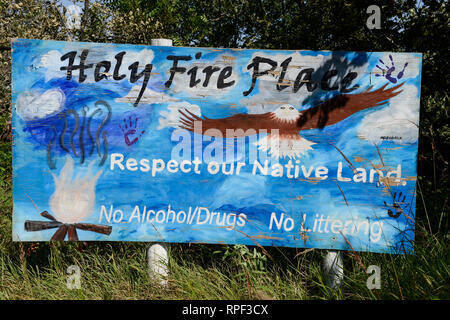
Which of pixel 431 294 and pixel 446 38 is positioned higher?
pixel 446 38

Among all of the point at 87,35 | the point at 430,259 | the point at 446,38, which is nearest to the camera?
the point at 430,259

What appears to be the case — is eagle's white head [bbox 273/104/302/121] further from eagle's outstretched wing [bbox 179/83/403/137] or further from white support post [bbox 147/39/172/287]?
white support post [bbox 147/39/172/287]

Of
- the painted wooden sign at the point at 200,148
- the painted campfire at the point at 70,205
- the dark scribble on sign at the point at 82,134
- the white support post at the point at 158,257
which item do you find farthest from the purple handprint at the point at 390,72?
the painted campfire at the point at 70,205

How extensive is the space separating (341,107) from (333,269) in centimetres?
127

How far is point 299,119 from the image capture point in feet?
8.67

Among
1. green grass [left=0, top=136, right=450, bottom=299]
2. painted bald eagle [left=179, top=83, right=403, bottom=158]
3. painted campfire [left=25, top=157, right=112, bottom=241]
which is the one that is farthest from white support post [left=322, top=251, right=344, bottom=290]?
painted campfire [left=25, top=157, right=112, bottom=241]

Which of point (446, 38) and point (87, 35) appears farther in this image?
point (87, 35)

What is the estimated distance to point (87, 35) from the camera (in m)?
6.14

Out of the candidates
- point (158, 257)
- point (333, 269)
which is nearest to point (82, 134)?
point (158, 257)

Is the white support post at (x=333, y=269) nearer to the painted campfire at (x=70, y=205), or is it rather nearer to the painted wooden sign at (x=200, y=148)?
the painted wooden sign at (x=200, y=148)

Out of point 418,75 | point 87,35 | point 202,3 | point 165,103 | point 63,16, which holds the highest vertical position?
point 202,3

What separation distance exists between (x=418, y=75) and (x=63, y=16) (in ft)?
20.4
